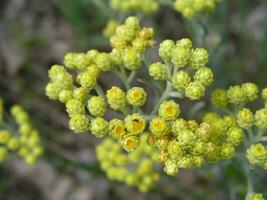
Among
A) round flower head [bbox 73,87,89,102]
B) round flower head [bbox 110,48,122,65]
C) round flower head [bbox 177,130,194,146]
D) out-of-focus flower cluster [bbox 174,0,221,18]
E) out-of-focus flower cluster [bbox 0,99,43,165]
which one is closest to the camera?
round flower head [bbox 177,130,194,146]

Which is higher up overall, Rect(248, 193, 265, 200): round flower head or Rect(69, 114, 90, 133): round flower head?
Rect(248, 193, 265, 200): round flower head

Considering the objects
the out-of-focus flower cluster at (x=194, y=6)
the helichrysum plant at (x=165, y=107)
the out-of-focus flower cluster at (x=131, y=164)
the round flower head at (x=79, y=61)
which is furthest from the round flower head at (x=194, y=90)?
the out-of-focus flower cluster at (x=131, y=164)

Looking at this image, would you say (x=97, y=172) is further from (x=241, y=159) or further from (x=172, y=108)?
(x=172, y=108)

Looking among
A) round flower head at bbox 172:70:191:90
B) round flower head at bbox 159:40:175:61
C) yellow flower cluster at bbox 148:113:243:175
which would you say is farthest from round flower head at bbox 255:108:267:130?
round flower head at bbox 159:40:175:61

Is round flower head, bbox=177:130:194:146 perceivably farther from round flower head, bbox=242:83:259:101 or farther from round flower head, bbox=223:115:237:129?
round flower head, bbox=242:83:259:101

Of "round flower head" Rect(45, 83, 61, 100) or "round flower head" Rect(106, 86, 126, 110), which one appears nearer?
"round flower head" Rect(106, 86, 126, 110)

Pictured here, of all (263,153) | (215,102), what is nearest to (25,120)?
(215,102)

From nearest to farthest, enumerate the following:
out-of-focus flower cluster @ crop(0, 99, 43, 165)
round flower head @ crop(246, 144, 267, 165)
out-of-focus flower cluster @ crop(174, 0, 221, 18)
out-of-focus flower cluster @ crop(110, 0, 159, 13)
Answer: round flower head @ crop(246, 144, 267, 165)
out-of-focus flower cluster @ crop(174, 0, 221, 18)
out-of-focus flower cluster @ crop(0, 99, 43, 165)
out-of-focus flower cluster @ crop(110, 0, 159, 13)

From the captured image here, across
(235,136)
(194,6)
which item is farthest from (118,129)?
(194,6)
